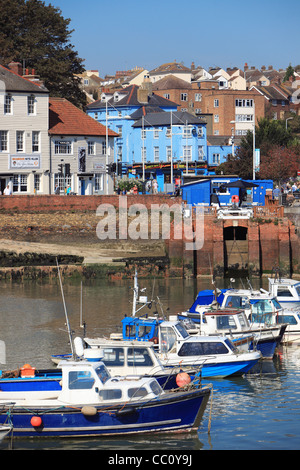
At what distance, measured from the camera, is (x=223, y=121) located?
110500mm

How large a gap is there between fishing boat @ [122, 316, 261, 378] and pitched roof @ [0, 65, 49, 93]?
33759mm

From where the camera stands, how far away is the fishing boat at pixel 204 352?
84.8 feet

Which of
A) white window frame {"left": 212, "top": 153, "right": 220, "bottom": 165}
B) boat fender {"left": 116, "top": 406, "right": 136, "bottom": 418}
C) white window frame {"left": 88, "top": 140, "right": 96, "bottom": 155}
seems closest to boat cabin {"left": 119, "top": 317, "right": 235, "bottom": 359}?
boat fender {"left": 116, "top": 406, "right": 136, "bottom": 418}

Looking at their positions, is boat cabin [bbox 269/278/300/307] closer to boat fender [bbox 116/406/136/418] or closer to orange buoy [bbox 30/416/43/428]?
boat fender [bbox 116/406/136/418]

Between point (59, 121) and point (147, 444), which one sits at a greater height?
point (59, 121)

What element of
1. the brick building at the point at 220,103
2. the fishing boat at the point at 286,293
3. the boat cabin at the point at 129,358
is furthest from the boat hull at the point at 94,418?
the brick building at the point at 220,103

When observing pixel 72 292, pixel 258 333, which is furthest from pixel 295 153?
pixel 258 333

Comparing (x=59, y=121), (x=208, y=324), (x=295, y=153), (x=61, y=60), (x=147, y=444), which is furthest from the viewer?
(x=295, y=153)

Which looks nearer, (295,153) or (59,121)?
(59,121)

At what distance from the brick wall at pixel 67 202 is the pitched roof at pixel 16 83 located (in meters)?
8.01

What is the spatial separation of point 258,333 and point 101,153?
34359mm

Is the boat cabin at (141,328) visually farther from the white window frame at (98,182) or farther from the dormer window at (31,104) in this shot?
the white window frame at (98,182)

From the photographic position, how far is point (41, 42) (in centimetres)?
7375

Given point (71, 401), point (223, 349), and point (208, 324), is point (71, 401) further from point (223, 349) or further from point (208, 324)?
point (208, 324)
